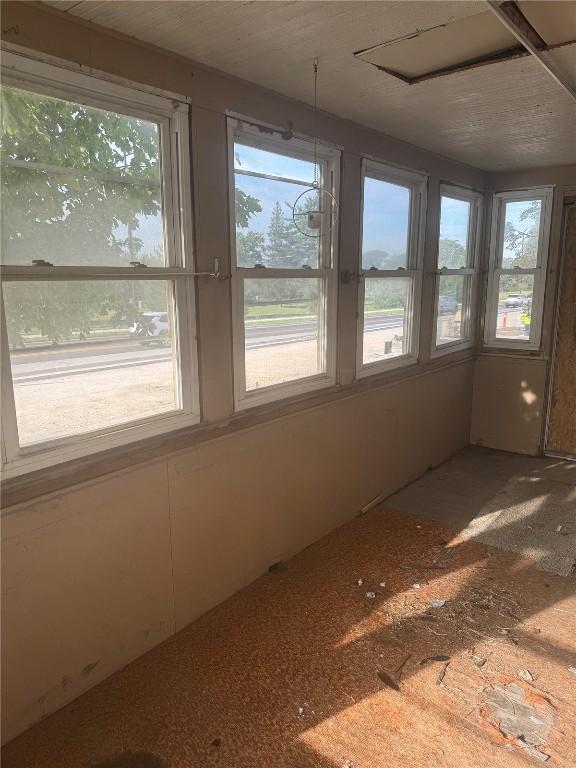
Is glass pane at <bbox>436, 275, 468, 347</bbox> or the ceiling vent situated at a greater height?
the ceiling vent

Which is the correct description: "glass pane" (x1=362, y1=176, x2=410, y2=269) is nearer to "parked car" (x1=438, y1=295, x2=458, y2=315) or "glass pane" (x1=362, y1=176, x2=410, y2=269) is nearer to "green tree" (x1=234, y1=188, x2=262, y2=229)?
"parked car" (x1=438, y1=295, x2=458, y2=315)

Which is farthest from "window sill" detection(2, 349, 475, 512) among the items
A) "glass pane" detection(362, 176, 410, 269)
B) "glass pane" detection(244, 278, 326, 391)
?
"glass pane" detection(362, 176, 410, 269)

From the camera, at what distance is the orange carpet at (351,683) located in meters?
1.80

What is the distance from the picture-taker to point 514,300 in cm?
471

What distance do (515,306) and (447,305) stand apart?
78 centimetres

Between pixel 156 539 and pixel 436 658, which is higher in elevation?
pixel 156 539

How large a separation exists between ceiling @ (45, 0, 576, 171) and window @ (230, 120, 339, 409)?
312 mm

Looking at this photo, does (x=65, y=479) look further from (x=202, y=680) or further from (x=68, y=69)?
(x=68, y=69)

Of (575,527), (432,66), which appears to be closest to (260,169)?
(432,66)

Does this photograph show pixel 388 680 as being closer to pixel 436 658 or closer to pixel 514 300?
pixel 436 658

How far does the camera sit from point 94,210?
75.0 inches

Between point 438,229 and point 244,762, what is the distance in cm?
365

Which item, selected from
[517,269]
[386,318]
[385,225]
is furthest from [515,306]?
[385,225]

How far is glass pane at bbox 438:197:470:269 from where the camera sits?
13.6ft
